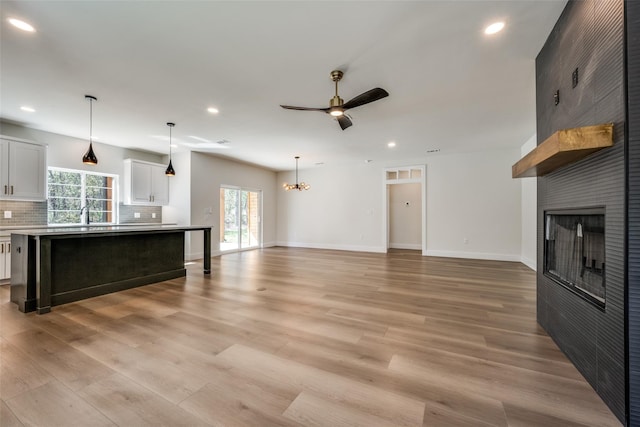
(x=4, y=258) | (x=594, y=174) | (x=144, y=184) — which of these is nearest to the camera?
(x=594, y=174)

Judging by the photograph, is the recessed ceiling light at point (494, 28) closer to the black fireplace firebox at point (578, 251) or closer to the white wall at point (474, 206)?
the black fireplace firebox at point (578, 251)

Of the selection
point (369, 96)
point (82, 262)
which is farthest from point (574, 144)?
point (82, 262)

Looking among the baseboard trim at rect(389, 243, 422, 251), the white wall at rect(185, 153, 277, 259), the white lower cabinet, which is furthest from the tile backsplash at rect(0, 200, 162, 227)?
the baseboard trim at rect(389, 243, 422, 251)

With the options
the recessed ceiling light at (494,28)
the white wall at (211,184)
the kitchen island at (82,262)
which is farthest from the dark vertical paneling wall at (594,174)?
the white wall at (211,184)

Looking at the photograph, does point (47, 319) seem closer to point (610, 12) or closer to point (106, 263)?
point (106, 263)

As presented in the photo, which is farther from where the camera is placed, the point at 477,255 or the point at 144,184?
the point at 477,255

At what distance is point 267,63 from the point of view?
110 inches

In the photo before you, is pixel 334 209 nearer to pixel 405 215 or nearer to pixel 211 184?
pixel 405 215

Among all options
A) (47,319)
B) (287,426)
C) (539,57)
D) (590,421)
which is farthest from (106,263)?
(539,57)

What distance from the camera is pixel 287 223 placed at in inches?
377

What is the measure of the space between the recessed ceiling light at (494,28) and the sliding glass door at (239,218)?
22.6 ft

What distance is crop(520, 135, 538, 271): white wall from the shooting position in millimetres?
5285

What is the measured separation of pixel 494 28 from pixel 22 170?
23.4ft

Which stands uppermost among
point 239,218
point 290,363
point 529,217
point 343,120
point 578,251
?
point 343,120
